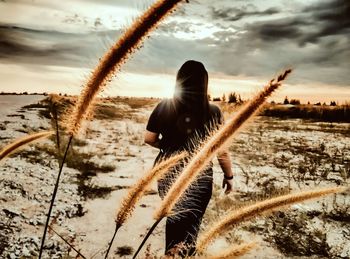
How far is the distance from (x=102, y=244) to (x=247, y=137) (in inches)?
337

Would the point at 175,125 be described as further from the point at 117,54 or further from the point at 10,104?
the point at 10,104

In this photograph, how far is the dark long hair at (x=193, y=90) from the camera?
2.52m

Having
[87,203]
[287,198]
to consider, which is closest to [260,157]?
[87,203]

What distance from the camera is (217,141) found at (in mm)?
771

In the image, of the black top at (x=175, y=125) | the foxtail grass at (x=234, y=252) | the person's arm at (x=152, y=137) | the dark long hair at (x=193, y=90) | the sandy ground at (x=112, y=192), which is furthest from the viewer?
the sandy ground at (x=112, y=192)

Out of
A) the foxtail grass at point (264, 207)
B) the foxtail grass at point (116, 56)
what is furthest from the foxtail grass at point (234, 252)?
the foxtail grass at point (116, 56)

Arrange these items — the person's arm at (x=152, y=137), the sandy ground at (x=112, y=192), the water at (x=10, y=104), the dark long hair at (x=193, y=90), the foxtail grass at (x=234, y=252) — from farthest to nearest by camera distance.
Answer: the water at (x=10, y=104)
the sandy ground at (x=112, y=192)
the person's arm at (x=152, y=137)
the dark long hair at (x=193, y=90)
the foxtail grass at (x=234, y=252)

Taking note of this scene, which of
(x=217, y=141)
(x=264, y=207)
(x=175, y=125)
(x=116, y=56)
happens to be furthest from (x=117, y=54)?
(x=175, y=125)

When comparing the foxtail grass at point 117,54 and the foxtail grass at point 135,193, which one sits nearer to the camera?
the foxtail grass at point 117,54

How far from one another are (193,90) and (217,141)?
1787mm

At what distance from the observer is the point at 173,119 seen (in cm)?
269

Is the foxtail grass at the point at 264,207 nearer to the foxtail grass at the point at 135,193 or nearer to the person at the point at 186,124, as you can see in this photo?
the foxtail grass at the point at 135,193

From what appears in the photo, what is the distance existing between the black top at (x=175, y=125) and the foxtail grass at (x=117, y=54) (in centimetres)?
176

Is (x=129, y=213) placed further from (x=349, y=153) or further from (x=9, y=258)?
(x=349, y=153)
